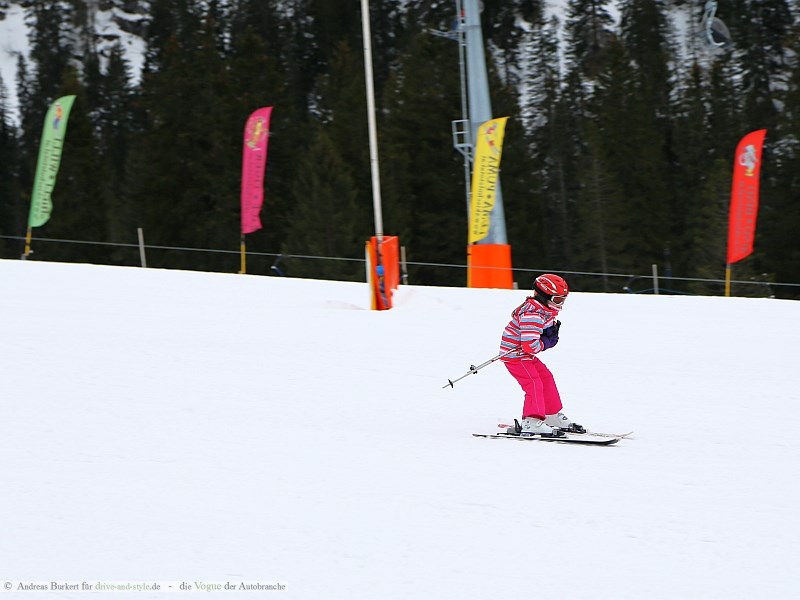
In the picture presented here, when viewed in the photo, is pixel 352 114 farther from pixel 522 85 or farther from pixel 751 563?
pixel 751 563

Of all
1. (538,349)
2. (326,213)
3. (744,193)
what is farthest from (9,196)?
(538,349)

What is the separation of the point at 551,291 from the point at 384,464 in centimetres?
165

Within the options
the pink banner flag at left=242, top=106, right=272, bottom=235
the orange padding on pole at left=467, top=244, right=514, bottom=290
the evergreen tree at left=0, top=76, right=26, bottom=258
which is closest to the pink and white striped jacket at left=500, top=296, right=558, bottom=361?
the orange padding on pole at left=467, top=244, right=514, bottom=290

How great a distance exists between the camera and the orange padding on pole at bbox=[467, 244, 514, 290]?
2152cm

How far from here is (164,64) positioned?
61.0 meters

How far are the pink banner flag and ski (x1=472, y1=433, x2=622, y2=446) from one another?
20.4m

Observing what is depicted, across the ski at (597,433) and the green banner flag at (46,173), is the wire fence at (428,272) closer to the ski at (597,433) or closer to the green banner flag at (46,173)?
the green banner flag at (46,173)

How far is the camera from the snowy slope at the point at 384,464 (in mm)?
5062

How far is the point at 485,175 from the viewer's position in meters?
22.1

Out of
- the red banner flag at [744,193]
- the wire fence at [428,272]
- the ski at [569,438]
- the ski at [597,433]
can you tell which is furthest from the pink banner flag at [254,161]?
the ski at [569,438]

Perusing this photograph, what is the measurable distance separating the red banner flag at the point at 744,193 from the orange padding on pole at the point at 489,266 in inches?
211

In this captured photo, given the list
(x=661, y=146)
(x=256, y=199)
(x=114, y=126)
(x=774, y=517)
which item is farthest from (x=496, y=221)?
(x=114, y=126)

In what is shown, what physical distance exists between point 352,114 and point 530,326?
44.7m

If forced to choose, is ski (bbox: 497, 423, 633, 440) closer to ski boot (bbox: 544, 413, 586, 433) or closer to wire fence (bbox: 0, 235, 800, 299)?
ski boot (bbox: 544, 413, 586, 433)
